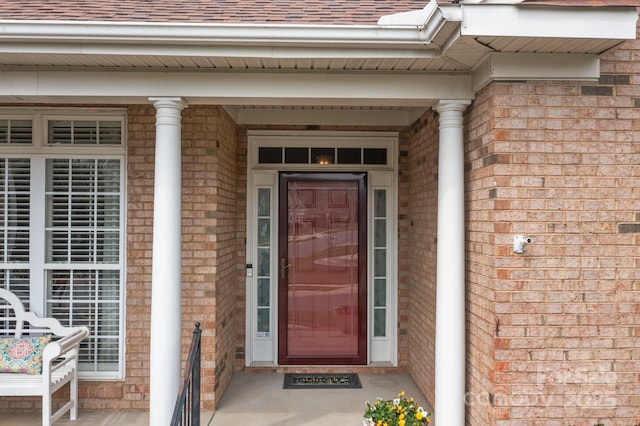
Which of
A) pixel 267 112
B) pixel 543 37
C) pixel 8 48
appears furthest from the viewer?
pixel 267 112

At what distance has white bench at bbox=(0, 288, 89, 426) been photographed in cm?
346

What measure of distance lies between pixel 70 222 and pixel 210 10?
213 centimetres

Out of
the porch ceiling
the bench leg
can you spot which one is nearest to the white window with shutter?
the bench leg

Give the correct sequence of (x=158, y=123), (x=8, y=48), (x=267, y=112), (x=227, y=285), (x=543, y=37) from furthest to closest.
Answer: (x=267, y=112) → (x=227, y=285) → (x=158, y=123) → (x=8, y=48) → (x=543, y=37)

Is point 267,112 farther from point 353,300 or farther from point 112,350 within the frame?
point 112,350

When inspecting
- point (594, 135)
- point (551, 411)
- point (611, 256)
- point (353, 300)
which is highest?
point (594, 135)

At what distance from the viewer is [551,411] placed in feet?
9.46

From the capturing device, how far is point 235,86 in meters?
3.15

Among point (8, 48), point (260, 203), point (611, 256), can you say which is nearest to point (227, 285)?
point (260, 203)

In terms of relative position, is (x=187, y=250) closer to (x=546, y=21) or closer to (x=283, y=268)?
(x=283, y=268)

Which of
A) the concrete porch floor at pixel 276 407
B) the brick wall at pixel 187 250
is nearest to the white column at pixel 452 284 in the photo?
the concrete porch floor at pixel 276 407

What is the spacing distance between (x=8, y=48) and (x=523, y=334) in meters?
3.45

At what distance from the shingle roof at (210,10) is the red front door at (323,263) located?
6.28 feet

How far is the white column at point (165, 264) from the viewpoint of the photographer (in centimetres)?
313
